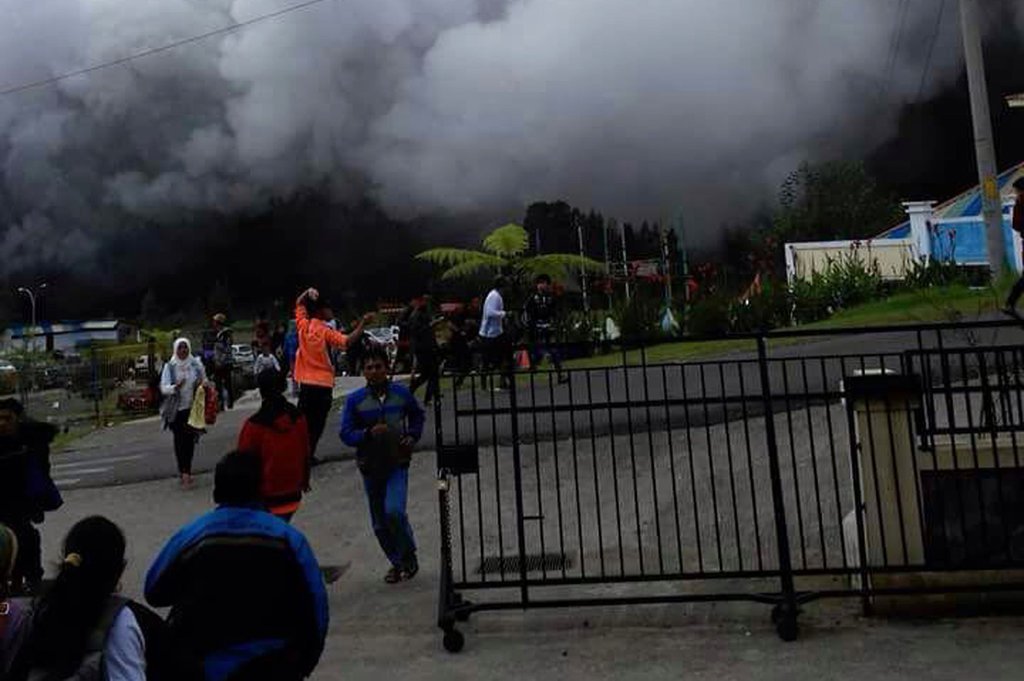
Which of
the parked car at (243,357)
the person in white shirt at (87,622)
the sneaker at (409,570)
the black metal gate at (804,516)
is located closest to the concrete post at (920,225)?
the parked car at (243,357)

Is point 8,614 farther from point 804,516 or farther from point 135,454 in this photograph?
point 135,454

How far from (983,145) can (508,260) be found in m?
10.8

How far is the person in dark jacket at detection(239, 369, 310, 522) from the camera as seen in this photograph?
5.30 meters

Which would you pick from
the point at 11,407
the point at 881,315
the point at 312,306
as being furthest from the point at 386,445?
the point at 881,315

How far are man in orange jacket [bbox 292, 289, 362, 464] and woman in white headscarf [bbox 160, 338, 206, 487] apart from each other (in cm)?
152

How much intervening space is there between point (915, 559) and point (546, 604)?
2118 millimetres

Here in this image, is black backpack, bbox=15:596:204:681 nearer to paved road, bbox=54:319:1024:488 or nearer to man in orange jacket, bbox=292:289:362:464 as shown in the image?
paved road, bbox=54:319:1024:488

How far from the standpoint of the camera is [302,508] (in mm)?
8492

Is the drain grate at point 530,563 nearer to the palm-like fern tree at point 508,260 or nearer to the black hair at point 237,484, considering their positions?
the black hair at point 237,484

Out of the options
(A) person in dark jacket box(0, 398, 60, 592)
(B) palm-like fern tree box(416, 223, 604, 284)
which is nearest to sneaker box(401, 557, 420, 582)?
(A) person in dark jacket box(0, 398, 60, 592)

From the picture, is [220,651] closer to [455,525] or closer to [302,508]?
[455,525]

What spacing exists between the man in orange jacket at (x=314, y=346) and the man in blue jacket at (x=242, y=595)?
18.0 ft

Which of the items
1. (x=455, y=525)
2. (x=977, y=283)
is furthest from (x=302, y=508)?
(x=977, y=283)

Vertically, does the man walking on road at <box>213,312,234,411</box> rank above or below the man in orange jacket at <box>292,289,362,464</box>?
above
